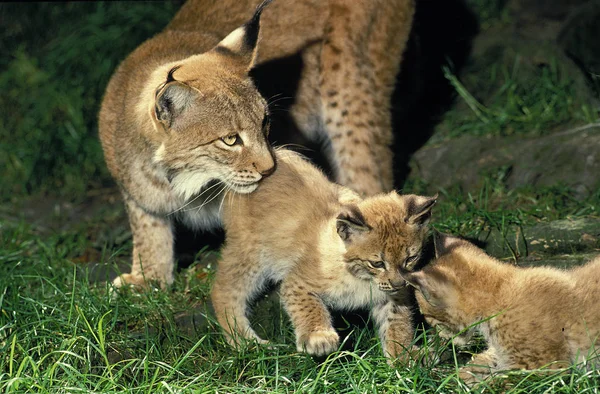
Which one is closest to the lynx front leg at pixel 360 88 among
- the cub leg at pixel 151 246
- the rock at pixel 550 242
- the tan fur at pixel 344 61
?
the tan fur at pixel 344 61

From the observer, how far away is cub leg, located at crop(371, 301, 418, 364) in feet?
13.1

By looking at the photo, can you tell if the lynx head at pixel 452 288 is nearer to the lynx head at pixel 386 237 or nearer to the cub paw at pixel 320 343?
the lynx head at pixel 386 237

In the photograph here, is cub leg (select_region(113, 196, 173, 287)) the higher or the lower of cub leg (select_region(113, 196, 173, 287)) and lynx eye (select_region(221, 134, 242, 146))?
the lower

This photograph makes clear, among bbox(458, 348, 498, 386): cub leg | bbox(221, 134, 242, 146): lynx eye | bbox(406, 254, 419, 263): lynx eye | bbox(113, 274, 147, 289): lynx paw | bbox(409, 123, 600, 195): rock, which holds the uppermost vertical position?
bbox(221, 134, 242, 146): lynx eye

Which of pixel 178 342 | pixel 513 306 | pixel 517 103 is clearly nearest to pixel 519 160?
pixel 517 103

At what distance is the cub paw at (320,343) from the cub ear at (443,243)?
1.85 ft

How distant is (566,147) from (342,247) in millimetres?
2238

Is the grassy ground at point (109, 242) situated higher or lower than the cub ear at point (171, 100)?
lower

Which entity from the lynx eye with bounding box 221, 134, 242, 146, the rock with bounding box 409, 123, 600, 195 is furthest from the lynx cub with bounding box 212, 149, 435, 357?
the rock with bounding box 409, 123, 600, 195

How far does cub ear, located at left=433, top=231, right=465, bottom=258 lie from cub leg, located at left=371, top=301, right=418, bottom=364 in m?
0.37

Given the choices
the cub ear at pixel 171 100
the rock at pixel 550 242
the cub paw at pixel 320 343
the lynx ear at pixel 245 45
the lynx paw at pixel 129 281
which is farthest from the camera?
the lynx paw at pixel 129 281

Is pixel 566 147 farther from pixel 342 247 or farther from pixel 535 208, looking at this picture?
pixel 342 247

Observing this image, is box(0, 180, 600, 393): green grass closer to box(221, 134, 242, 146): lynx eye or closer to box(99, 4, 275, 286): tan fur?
box(99, 4, 275, 286): tan fur

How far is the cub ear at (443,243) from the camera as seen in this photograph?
3.77 meters
